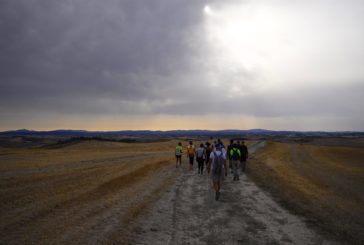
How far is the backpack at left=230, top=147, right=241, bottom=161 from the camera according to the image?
743 inches

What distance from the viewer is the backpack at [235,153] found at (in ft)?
61.9

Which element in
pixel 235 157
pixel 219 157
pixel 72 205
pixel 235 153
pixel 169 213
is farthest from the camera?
pixel 235 153

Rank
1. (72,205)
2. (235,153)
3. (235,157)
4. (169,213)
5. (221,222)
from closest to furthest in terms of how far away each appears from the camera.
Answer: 1. (221,222)
2. (169,213)
3. (72,205)
4. (235,157)
5. (235,153)

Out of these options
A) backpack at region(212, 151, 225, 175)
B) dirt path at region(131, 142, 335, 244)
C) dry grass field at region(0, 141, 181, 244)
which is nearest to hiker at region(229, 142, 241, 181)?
dry grass field at region(0, 141, 181, 244)

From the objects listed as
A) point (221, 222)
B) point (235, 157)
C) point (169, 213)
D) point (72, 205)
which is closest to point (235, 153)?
point (235, 157)

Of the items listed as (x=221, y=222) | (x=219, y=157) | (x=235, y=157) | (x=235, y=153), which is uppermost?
(x=219, y=157)

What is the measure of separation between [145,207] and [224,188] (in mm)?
5393

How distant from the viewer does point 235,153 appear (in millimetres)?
19031

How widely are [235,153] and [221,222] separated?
378 inches

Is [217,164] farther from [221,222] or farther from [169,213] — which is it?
[221,222]

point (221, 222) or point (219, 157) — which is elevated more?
point (219, 157)

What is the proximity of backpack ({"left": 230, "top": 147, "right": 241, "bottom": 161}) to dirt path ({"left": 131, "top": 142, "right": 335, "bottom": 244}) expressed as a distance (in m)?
4.37

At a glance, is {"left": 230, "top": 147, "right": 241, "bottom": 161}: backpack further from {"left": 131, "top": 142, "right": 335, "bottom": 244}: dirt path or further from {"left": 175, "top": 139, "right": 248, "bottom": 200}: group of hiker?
{"left": 131, "top": 142, "right": 335, "bottom": 244}: dirt path

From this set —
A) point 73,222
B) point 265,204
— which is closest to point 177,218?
point 73,222
